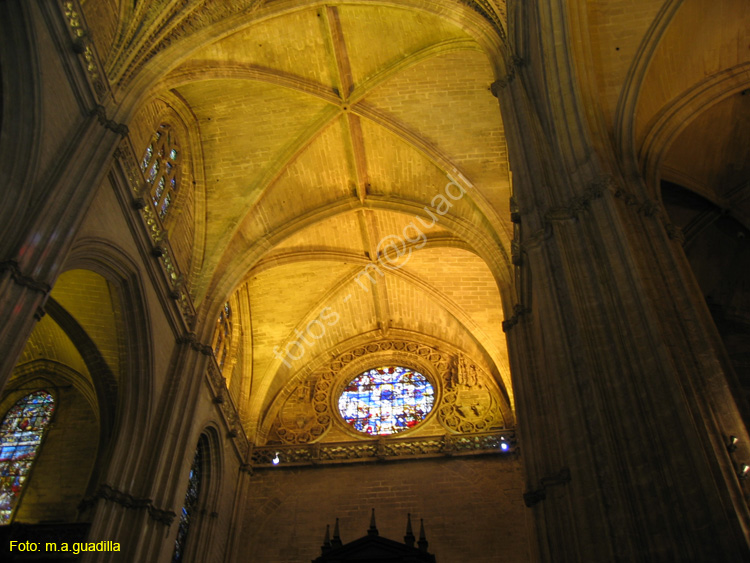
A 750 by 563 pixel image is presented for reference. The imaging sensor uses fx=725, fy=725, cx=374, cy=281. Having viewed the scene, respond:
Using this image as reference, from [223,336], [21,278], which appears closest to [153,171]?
[223,336]

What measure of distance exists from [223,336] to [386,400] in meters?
4.00

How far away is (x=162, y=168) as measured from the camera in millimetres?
12305

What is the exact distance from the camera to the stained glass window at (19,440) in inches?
461

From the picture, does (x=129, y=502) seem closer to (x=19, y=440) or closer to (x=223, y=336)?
(x=19, y=440)

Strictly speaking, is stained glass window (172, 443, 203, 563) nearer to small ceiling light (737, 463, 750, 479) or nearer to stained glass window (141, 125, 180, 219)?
stained glass window (141, 125, 180, 219)

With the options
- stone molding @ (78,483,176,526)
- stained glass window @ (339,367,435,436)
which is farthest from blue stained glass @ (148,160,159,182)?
stained glass window @ (339,367,435,436)

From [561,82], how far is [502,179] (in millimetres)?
5151

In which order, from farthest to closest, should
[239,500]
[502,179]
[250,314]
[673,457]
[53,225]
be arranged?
[250,314] < [239,500] < [502,179] < [53,225] < [673,457]

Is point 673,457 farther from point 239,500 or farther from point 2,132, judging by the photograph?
point 239,500

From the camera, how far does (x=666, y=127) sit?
351 inches

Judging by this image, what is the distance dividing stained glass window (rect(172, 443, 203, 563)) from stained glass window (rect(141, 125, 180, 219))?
4577mm

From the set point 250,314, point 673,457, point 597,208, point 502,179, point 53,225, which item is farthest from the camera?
point 250,314

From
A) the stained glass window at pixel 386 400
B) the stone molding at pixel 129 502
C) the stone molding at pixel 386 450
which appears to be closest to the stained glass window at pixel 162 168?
the stone molding at pixel 129 502

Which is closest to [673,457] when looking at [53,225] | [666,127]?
[666,127]
